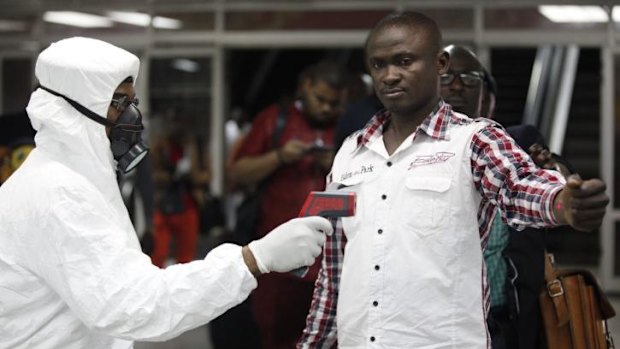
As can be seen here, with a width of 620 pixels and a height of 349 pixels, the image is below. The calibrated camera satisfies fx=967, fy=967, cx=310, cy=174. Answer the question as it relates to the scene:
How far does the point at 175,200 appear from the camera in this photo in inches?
298

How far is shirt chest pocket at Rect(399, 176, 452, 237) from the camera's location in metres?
2.30

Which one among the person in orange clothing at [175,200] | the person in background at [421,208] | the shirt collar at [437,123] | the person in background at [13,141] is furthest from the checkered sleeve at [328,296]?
the person in orange clothing at [175,200]

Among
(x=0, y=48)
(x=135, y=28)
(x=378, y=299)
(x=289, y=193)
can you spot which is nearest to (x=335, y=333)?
(x=378, y=299)

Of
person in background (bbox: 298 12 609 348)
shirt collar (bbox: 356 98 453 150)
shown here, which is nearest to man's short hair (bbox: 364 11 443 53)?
person in background (bbox: 298 12 609 348)

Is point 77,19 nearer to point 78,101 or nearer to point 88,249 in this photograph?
point 78,101

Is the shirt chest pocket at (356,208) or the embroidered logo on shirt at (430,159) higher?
the embroidered logo on shirt at (430,159)

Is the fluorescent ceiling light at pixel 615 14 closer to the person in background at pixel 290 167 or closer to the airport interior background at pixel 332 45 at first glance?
the airport interior background at pixel 332 45

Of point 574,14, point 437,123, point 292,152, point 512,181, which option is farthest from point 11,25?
point 512,181

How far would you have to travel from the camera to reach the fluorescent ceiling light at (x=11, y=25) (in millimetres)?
9844

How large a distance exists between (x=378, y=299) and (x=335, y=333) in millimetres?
287

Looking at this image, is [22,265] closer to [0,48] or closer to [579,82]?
[0,48]

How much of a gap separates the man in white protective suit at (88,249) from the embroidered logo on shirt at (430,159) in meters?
0.37

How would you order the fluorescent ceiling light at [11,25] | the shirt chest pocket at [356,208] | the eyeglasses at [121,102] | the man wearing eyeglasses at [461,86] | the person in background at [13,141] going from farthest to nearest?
the fluorescent ceiling light at [11,25] < the person in background at [13,141] < the man wearing eyeglasses at [461,86] < the shirt chest pocket at [356,208] < the eyeglasses at [121,102]

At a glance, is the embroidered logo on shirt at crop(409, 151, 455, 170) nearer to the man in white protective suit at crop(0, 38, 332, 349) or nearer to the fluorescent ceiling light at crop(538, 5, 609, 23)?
the man in white protective suit at crop(0, 38, 332, 349)
